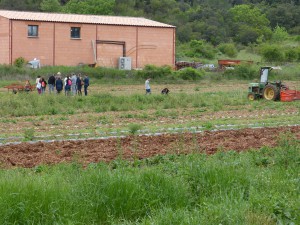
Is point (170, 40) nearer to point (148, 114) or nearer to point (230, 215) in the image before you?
point (148, 114)

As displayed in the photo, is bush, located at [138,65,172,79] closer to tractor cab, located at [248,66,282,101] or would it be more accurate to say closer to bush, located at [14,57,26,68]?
bush, located at [14,57,26,68]

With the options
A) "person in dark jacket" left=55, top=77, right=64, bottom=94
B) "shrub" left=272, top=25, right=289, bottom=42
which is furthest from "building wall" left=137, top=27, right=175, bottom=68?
"shrub" left=272, top=25, right=289, bottom=42

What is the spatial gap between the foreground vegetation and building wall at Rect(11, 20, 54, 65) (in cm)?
4188

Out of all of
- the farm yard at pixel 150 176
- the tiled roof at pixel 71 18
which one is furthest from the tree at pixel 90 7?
the farm yard at pixel 150 176

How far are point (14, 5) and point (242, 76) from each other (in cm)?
4634

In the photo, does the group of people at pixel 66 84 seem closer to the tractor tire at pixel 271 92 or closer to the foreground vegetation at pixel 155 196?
the tractor tire at pixel 271 92

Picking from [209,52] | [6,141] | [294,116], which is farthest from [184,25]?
[6,141]

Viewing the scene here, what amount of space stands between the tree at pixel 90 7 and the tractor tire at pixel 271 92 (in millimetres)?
52042

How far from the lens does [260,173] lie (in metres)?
11.1

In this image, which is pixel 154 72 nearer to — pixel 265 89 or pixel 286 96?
pixel 265 89

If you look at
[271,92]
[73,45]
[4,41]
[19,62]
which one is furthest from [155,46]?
[271,92]

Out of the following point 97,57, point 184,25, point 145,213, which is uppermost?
point 184,25

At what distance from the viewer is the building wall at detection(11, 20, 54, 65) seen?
169 ft

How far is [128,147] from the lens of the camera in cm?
1498
